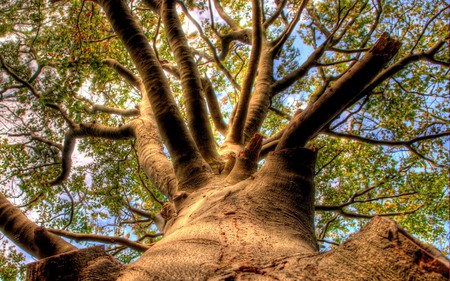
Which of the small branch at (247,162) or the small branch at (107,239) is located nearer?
the small branch at (247,162)

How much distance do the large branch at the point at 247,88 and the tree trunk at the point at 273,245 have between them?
5.35 feet

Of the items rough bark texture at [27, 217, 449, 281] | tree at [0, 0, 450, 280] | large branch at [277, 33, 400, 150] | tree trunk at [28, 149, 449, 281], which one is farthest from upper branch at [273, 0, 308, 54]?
rough bark texture at [27, 217, 449, 281]

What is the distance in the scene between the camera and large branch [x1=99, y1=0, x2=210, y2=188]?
234 cm

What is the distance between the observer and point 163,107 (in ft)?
7.89

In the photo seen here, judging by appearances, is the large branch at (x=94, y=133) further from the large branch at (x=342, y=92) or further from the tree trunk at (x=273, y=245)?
the large branch at (x=342, y=92)

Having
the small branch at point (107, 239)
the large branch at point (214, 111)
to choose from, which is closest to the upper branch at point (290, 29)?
the large branch at point (214, 111)

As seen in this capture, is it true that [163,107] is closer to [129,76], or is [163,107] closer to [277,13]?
[129,76]

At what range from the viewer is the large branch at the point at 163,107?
2.34 m

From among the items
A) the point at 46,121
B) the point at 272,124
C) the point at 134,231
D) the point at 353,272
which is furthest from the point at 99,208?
the point at 353,272

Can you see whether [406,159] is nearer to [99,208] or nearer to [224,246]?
[224,246]

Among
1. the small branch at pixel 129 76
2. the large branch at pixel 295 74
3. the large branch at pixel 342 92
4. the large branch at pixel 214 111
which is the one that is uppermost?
the small branch at pixel 129 76

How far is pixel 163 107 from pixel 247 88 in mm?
1390

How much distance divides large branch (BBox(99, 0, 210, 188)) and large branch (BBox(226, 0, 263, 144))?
1130mm

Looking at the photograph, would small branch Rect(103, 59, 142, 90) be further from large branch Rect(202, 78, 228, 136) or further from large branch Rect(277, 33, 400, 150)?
large branch Rect(277, 33, 400, 150)
